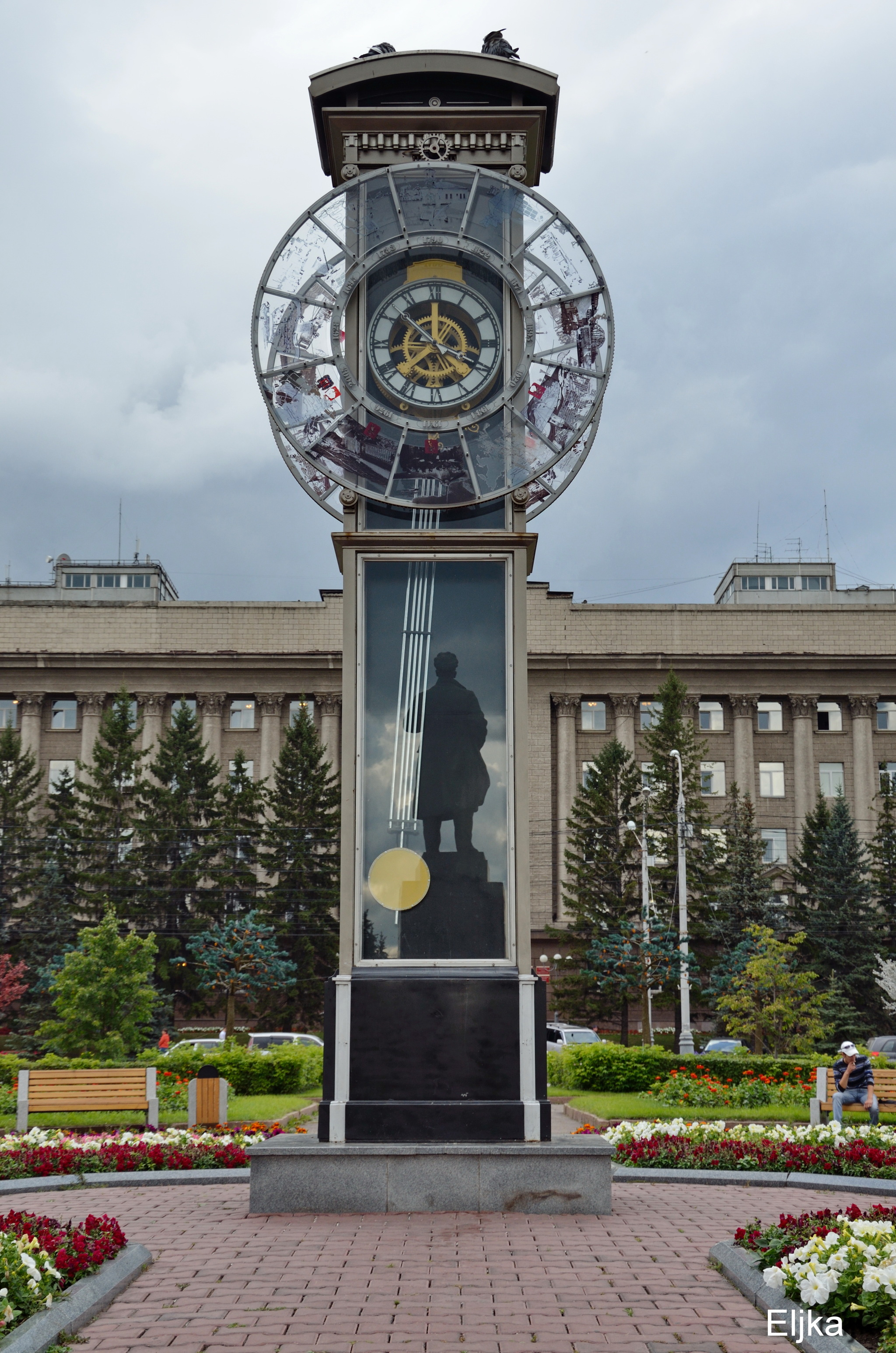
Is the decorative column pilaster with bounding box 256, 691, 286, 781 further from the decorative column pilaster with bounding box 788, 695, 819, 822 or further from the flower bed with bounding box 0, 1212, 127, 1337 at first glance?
the flower bed with bounding box 0, 1212, 127, 1337

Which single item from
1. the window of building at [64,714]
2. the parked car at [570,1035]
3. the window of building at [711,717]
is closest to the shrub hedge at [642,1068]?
the parked car at [570,1035]

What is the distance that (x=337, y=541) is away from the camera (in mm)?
11375

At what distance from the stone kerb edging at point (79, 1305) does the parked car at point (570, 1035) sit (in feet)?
99.1

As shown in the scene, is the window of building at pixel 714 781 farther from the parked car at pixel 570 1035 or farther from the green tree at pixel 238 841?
the parked car at pixel 570 1035

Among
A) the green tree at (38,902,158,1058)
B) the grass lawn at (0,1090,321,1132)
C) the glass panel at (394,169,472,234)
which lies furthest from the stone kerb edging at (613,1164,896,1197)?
the green tree at (38,902,158,1058)

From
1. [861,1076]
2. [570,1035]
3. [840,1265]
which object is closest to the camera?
Result: [840,1265]

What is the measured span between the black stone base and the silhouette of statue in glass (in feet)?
6.52

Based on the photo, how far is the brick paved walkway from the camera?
6145 mm

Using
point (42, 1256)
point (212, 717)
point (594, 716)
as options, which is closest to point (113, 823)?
point (212, 717)

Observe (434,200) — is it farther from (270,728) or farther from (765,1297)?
(270,728)

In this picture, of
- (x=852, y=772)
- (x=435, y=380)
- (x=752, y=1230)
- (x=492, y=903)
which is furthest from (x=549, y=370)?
(x=852, y=772)

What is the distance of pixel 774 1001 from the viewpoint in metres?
33.5

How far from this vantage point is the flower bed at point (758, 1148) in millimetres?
11195

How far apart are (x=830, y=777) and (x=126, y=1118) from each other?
47.2 meters
